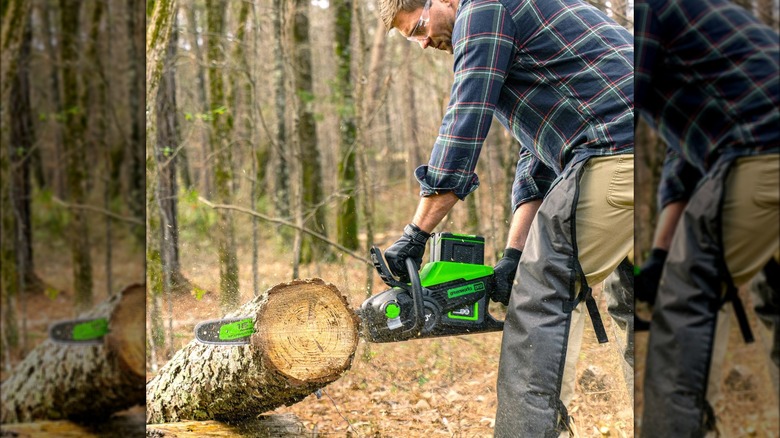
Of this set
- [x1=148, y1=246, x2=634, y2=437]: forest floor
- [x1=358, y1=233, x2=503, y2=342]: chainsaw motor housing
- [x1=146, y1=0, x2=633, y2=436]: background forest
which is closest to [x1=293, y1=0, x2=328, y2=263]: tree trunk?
[x1=146, y1=0, x2=633, y2=436]: background forest

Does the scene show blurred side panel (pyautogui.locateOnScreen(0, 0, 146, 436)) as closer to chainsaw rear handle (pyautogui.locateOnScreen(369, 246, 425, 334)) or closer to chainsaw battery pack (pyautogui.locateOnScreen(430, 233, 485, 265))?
chainsaw rear handle (pyautogui.locateOnScreen(369, 246, 425, 334))

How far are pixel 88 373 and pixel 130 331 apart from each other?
0.41 ft

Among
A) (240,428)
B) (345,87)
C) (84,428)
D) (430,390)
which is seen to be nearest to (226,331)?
(240,428)

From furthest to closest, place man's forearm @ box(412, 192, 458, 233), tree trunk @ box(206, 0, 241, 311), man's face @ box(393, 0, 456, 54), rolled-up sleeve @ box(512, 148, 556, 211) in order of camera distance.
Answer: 1. tree trunk @ box(206, 0, 241, 311)
2. rolled-up sleeve @ box(512, 148, 556, 211)
3. man's face @ box(393, 0, 456, 54)
4. man's forearm @ box(412, 192, 458, 233)

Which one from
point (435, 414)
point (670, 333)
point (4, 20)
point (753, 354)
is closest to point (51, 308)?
point (4, 20)

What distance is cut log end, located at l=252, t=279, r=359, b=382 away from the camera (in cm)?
252

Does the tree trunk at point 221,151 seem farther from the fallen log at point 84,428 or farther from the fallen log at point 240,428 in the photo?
the fallen log at point 84,428

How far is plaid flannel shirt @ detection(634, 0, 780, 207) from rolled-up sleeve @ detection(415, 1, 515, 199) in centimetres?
118

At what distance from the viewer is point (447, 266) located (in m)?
2.51

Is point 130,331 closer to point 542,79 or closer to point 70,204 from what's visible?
point 70,204

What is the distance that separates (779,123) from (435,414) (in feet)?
9.71

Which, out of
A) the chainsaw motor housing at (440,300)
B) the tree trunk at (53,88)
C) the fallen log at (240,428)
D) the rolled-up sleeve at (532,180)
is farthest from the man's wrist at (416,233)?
the tree trunk at (53,88)

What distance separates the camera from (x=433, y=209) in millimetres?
2350

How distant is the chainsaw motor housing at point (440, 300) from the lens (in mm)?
2471
